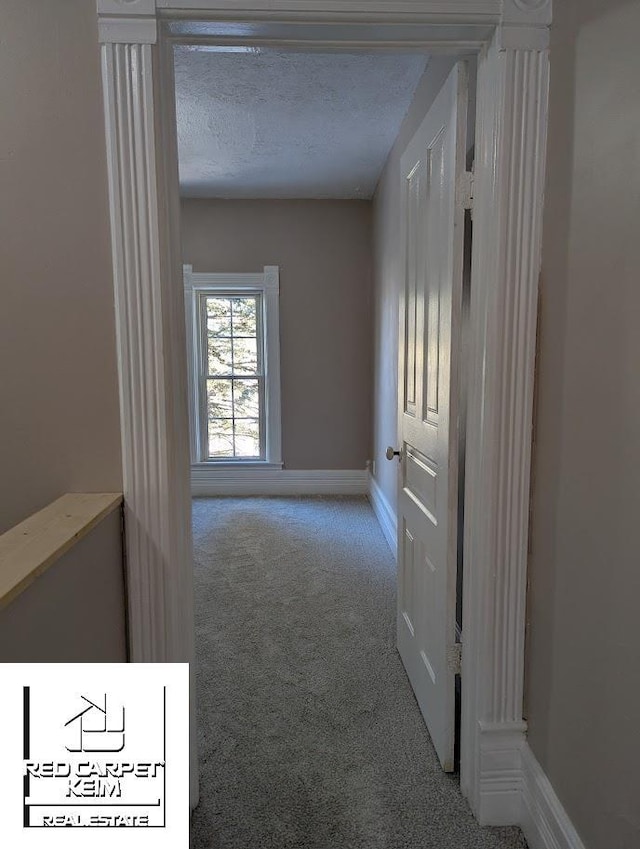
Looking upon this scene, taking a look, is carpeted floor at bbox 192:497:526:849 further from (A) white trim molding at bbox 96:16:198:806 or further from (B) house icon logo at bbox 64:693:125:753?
(B) house icon logo at bbox 64:693:125:753

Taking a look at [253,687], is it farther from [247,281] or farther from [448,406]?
[247,281]

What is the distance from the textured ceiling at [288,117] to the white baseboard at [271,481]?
2587mm

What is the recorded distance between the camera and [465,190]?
157 centimetres

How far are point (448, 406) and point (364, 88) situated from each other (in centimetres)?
213

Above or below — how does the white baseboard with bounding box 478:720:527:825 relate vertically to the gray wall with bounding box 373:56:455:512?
below

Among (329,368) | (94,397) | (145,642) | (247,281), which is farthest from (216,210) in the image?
(145,642)

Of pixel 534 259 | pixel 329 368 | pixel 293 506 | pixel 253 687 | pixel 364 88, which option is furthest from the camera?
pixel 329 368

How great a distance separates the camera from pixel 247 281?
5.09m

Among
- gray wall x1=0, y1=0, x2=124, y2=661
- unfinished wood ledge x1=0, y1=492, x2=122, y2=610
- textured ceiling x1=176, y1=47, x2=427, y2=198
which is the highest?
textured ceiling x1=176, y1=47, x2=427, y2=198

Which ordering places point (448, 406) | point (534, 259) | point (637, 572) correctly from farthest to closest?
1. point (448, 406)
2. point (534, 259)
3. point (637, 572)

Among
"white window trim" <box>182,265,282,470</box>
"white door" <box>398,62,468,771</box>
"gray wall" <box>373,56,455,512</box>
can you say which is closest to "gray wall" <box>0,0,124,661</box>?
"white door" <box>398,62,468,771</box>

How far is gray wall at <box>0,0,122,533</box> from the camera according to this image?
4.47 feet

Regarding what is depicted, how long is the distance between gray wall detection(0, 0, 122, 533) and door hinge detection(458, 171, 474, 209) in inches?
38.7

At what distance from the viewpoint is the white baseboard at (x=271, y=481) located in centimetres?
527
